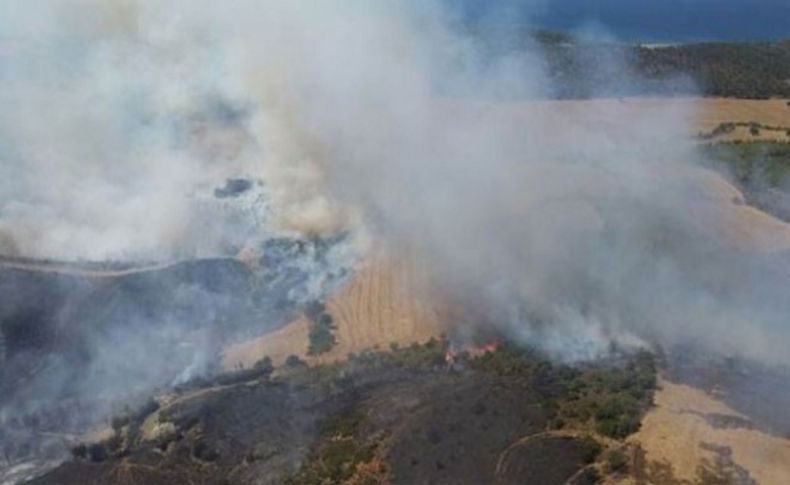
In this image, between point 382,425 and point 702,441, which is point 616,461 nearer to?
point 702,441

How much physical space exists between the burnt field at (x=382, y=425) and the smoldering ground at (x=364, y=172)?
8.11ft

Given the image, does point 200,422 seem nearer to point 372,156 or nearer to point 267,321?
point 267,321

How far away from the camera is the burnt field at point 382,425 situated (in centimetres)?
2564

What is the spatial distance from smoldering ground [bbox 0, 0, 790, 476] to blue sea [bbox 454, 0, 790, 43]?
1569 inches

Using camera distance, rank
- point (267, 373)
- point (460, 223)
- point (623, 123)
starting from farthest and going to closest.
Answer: point (623, 123)
point (460, 223)
point (267, 373)

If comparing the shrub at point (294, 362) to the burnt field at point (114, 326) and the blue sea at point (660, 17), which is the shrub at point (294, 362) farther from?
the blue sea at point (660, 17)

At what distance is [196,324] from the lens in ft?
109

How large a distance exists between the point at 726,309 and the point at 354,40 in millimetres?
18544

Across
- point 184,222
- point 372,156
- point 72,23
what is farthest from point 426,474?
point 72,23

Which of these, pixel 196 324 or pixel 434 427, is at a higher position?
pixel 196 324

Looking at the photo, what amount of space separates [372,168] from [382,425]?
52.5ft

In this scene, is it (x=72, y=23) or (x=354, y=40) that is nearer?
(x=354, y=40)

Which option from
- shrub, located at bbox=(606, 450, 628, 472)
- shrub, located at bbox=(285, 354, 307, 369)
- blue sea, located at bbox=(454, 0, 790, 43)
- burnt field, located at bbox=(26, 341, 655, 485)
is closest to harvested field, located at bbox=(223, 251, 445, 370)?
shrub, located at bbox=(285, 354, 307, 369)

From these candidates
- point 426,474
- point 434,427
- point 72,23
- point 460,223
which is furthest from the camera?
point 72,23
